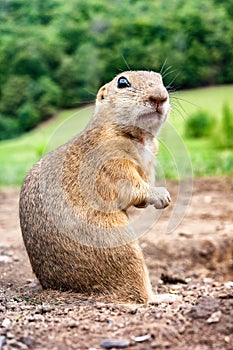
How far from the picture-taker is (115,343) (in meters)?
2.52

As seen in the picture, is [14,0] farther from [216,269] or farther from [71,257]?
Result: [71,257]

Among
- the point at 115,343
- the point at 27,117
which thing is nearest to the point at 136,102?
the point at 115,343

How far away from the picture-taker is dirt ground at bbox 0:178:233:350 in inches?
101

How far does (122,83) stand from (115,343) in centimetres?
164

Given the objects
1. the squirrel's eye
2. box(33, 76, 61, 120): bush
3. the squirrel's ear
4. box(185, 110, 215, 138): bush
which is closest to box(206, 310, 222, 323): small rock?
the squirrel's eye

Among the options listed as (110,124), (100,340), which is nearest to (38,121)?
(110,124)

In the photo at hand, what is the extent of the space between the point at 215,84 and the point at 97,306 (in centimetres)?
718

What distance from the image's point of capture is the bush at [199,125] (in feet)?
34.4

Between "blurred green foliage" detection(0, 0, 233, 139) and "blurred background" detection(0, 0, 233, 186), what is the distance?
17 millimetres

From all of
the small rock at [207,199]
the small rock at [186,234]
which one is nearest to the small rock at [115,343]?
the small rock at [186,234]

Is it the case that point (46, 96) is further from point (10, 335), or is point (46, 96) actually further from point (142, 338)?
point (142, 338)

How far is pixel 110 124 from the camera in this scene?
3.64 metres

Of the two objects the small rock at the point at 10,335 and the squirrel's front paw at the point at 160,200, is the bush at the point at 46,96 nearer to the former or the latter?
the squirrel's front paw at the point at 160,200

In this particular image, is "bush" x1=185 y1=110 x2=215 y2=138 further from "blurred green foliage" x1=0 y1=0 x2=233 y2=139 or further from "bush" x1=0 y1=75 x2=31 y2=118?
"bush" x1=0 y1=75 x2=31 y2=118
